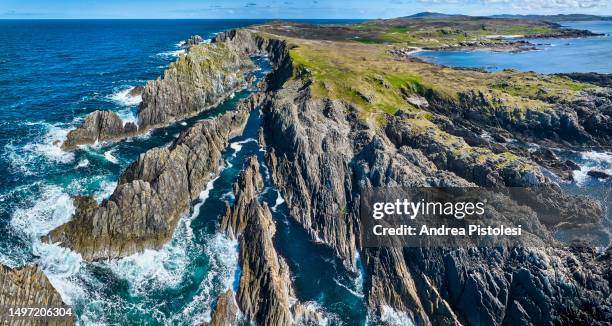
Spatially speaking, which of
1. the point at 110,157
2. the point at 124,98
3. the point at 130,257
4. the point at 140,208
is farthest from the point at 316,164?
the point at 124,98

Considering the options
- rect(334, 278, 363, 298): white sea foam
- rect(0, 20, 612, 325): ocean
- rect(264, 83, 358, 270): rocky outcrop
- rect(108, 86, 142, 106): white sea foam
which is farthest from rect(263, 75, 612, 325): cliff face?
rect(108, 86, 142, 106): white sea foam

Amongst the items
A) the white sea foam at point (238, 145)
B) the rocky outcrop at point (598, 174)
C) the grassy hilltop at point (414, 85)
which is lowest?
the rocky outcrop at point (598, 174)

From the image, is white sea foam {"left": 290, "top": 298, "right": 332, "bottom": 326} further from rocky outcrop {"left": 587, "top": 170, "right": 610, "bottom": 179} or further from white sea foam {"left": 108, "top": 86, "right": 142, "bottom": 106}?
white sea foam {"left": 108, "top": 86, "right": 142, "bottom": 106}

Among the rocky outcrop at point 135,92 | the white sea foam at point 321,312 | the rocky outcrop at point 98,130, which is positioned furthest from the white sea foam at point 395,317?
the rocky outcrop at point 135,92

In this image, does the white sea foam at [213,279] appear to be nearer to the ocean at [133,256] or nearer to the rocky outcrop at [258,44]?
the ocean at [133,256]

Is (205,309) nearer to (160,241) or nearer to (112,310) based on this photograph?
(112,310)

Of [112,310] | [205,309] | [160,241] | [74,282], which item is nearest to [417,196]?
[205,309]
